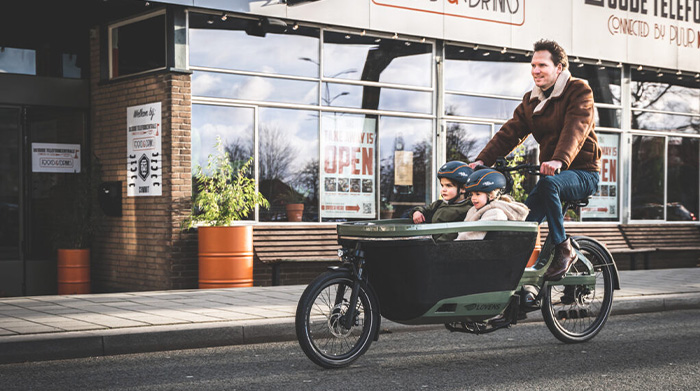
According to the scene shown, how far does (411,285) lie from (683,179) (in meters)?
13.5

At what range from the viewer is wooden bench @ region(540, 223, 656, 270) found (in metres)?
15.6

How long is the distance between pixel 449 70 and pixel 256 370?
921 centimetres

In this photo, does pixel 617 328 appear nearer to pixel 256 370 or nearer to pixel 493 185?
pixel 493 185

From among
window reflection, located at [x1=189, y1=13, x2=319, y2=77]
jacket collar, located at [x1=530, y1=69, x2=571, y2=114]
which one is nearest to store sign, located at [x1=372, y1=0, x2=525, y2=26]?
window reflection, located at [x1=189, y1=13, x2=319, y2=77]

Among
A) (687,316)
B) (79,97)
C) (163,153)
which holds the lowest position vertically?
(687,316)

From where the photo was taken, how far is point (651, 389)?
545cm

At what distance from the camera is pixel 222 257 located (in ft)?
37.1

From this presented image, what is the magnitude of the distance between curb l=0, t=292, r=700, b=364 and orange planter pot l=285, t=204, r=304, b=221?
483 centimetres

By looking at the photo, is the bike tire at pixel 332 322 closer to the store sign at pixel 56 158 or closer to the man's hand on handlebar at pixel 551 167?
the man's hand on handlebar at pixel 551 167

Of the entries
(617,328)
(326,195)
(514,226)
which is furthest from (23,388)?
(326,195)

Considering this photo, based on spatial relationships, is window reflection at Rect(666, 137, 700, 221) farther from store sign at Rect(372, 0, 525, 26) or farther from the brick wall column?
the brick wall column

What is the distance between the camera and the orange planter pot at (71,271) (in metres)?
12.3

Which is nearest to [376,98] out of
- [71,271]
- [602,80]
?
[602,80]

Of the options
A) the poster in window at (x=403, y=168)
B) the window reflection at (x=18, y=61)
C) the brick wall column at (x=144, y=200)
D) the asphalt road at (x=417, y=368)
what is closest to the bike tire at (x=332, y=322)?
the asphalt road at (x=417, y=368)
